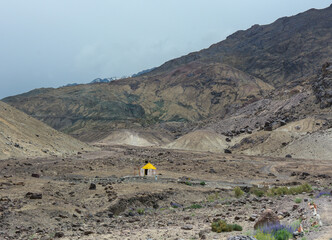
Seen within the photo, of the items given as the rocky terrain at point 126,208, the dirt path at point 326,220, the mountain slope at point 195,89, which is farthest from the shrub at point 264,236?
the mountain slope at point 195,89

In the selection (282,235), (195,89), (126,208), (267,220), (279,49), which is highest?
(279,49)

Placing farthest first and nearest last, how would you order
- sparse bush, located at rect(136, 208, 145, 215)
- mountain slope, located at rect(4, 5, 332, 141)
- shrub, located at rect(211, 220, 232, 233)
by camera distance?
mountain slope, located at rect(4, 5, 332, 141)
sparse bush, located at rect(136, 208, 145, 215)
shrub, located at rect(211, 220, 232, 233)

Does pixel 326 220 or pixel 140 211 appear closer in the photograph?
pixel 326 220

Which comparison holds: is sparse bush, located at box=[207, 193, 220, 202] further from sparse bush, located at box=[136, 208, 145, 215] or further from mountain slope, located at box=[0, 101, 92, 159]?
mountain slope, located at box=[0, 101, 92, 159]

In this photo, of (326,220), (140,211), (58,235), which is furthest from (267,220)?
(140,211)

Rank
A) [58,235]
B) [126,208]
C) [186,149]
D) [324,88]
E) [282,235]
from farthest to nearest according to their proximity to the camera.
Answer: [324,88]
[186,149]
[126,208]
[58,235]
[282,235]

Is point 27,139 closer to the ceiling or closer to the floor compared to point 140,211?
closer to the ceiling

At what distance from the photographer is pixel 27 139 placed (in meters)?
37.0

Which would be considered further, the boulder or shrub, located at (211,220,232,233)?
the boulder

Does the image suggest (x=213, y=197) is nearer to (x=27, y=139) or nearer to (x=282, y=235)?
(x=282, y=235)

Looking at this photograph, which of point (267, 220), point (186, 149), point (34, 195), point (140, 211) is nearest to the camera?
point (267, 220)

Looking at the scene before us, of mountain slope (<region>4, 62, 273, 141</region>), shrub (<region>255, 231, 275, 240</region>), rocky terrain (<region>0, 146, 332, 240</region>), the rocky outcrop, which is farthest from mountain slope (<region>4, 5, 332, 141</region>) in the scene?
shrub (<region>255, 231, 275, 240</region>)

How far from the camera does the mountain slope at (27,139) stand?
33.1 m

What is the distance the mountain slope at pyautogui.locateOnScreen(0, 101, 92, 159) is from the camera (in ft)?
109
